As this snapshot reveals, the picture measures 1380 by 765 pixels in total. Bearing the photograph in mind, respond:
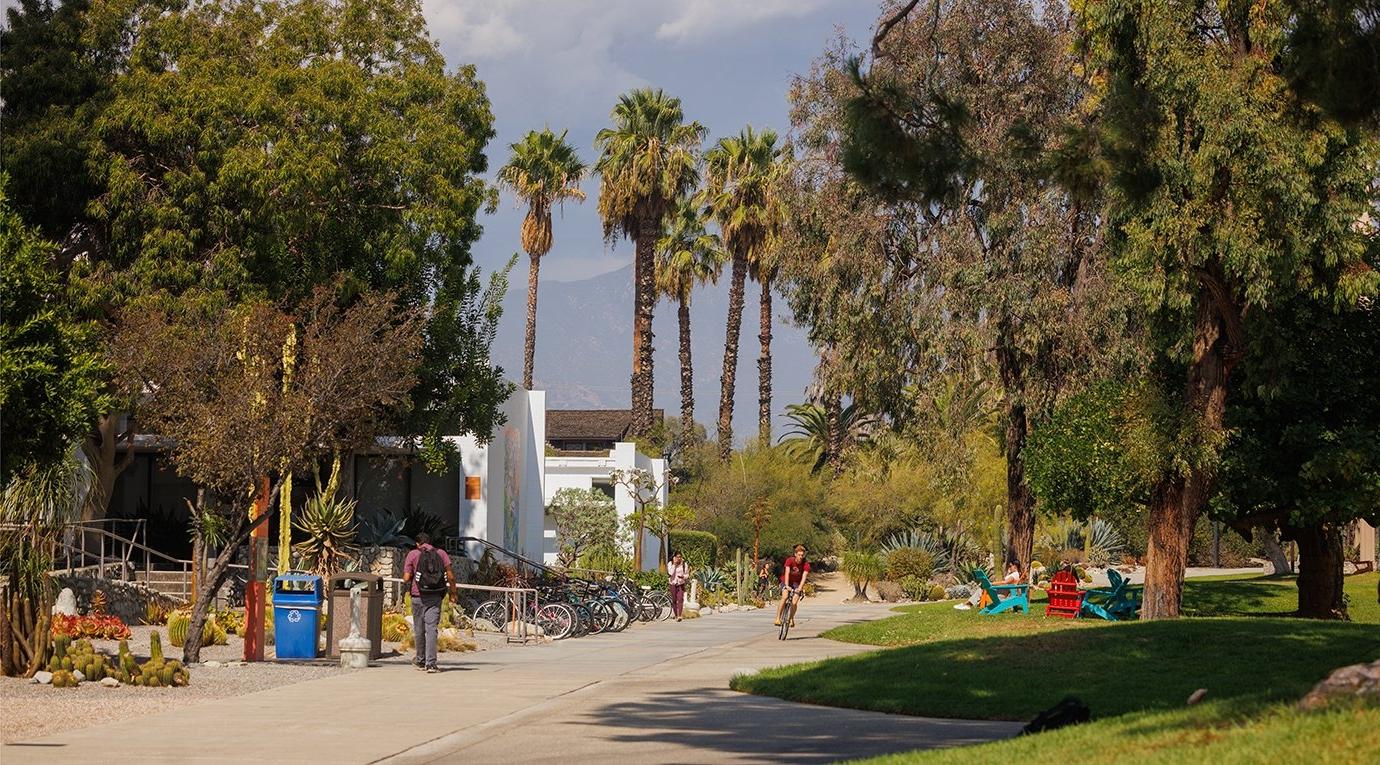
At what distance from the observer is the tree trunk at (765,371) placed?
2618 inches

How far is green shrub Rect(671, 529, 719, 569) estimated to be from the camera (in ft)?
178

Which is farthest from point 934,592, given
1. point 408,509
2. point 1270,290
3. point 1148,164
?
point 1148,164

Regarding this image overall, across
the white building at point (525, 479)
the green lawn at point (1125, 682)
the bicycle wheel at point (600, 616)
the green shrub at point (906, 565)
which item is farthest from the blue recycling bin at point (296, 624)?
the green shrub at point (906, 565)

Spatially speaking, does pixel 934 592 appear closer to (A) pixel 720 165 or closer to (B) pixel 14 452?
(A) pixel 720 165

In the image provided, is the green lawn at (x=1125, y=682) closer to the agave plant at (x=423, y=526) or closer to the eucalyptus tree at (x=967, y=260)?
the eucalyptus tree at (x=967, y=260)

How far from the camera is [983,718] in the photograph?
14258 millimetres

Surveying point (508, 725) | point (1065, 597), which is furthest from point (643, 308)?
point (508, 725)

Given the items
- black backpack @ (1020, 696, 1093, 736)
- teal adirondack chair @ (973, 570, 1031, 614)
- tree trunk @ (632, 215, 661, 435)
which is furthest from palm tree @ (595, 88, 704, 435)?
black backpack @ (1020, 696, 1093, 736)

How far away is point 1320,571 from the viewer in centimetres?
2969

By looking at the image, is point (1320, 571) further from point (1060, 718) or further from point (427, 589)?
point (1060, 718)

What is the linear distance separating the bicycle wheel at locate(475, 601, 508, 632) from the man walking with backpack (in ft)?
30.8

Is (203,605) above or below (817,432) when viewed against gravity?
below

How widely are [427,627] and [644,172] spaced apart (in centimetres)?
4094

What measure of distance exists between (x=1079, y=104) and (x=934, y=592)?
19844 millimetres
